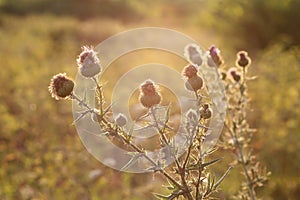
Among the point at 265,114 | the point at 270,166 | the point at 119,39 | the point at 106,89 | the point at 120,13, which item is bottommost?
the point at 270,166

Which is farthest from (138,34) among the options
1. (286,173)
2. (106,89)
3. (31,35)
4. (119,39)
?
(286,173)

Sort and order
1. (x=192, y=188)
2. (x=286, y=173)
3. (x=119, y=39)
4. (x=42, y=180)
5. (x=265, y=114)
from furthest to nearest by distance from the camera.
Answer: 1. (x=119, y=39)
2. (x=265, y=114)
3. (x=286, y=173)
4. (x=42, y=180)
5. (x=192, y=188)

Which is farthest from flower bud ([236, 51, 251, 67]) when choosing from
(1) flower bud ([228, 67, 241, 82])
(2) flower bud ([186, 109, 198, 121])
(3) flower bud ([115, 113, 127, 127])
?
(3) flower bud ([115, 113, 127, 127])

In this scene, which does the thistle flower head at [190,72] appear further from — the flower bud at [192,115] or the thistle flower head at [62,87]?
the thistle flower head at [62,87]

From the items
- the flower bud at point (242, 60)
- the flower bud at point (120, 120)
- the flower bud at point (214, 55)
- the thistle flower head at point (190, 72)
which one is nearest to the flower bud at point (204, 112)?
the thistle flower head at point (190, 72)

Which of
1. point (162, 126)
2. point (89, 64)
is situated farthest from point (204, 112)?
point (89, 64)

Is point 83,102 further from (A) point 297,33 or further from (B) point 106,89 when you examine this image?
(A) point 297,33

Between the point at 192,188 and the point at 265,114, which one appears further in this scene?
the point at 265,114

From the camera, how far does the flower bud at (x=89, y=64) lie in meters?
1.63

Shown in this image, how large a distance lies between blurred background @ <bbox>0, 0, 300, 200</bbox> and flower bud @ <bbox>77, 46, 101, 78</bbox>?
39 cm

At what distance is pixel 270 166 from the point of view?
3688 mm

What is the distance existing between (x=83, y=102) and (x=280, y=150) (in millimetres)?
2454

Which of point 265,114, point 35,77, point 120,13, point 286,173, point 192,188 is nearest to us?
point 192,188

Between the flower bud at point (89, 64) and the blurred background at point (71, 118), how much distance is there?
0.39 meters
